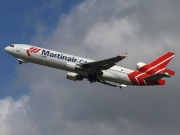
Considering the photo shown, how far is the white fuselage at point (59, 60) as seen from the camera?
312 ft

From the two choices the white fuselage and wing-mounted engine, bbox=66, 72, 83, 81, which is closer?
the white fuselage

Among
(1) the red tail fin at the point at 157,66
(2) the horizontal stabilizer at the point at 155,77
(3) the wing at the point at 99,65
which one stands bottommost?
(2) the horizontal stabilizer at the point at 155,77

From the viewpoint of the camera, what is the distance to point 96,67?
313 ft

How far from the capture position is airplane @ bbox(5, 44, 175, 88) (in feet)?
311

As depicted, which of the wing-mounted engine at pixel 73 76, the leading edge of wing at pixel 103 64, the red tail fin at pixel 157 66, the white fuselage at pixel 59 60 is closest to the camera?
the leading edge of wing at pixel 103 64

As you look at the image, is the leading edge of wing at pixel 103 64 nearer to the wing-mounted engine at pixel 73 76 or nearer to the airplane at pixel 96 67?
the airplane at pixel 96 67

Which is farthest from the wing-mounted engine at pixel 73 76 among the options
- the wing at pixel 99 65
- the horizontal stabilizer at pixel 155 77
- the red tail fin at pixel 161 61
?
the red tail fin at pixel 161 61

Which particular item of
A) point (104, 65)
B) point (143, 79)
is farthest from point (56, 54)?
point (143, 79)

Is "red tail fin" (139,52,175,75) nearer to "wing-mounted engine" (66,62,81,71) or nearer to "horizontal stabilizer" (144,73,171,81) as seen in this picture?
"horizontal stabilizer" (144,73,171,81)

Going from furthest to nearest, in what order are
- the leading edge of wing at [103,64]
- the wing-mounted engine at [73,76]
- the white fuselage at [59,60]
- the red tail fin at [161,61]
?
the red tail fin at [161,61], the wing-mounted engine at [73,76], the white fuselage at [59,60], the leading edge of wing at [103,64]

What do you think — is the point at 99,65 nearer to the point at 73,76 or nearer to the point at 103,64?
the point at 103,64

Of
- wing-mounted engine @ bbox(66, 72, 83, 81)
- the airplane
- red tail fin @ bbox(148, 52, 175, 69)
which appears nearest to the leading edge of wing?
the airplane

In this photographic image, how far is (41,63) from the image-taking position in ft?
316

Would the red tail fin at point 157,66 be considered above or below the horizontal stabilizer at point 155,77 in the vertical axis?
above
